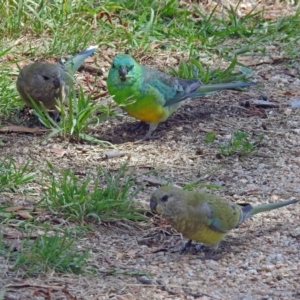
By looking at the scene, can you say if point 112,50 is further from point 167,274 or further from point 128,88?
point 167,274

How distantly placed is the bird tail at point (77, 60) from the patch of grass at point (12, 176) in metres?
1.61

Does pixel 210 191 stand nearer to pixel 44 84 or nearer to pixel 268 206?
pixel 268 206

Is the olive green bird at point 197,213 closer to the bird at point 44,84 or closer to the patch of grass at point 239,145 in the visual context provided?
the patch of grass at point 239,145

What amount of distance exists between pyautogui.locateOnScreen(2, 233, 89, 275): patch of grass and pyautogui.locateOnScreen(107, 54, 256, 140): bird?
7.06 ft

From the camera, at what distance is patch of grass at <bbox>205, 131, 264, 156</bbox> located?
648 cm

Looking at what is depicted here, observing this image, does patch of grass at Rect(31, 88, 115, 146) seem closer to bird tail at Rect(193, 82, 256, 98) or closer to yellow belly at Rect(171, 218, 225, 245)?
bird tail at Rect(193, 82, 256, 98)

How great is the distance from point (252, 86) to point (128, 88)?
4.82 ft

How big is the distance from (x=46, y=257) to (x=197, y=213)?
919 mm

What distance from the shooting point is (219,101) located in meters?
7.48

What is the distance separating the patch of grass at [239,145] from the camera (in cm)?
Result: 648

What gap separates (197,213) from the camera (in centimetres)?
500

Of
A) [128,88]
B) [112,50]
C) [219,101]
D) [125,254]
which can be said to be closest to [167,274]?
[125,254]

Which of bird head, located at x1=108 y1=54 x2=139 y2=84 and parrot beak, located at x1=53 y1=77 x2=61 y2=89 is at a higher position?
bird head, located at x1=108 y1=54 x2=139 y2=84

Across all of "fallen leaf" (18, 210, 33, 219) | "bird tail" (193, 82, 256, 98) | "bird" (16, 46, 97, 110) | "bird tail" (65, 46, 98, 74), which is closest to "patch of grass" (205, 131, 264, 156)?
"bird tail" (193, 82, 256, 98)
